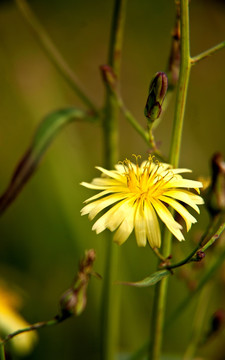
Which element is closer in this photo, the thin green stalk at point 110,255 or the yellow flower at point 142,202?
the yellow flower at point 142,202

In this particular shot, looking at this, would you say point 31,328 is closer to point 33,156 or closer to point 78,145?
point 33,156

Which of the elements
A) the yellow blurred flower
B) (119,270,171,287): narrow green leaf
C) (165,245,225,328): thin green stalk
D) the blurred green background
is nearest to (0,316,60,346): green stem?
(119,270,171,287): narrow green leaf

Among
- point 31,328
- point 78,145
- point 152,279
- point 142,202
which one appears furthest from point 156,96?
point 78,145

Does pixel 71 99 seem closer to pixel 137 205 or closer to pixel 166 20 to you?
pixel 166 20

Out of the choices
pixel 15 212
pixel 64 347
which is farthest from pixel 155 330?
pixel 15 212

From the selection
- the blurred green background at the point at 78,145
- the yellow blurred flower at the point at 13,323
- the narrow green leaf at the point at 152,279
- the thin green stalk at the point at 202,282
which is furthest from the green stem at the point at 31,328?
the blurred green background at the point at 78,145

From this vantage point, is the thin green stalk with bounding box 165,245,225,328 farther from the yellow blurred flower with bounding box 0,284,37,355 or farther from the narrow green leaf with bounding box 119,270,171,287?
the yellow blurred flower with bounding box 0,284,37,355

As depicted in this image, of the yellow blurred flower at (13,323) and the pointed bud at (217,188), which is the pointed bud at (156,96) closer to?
the pointed bud at (217,188)
